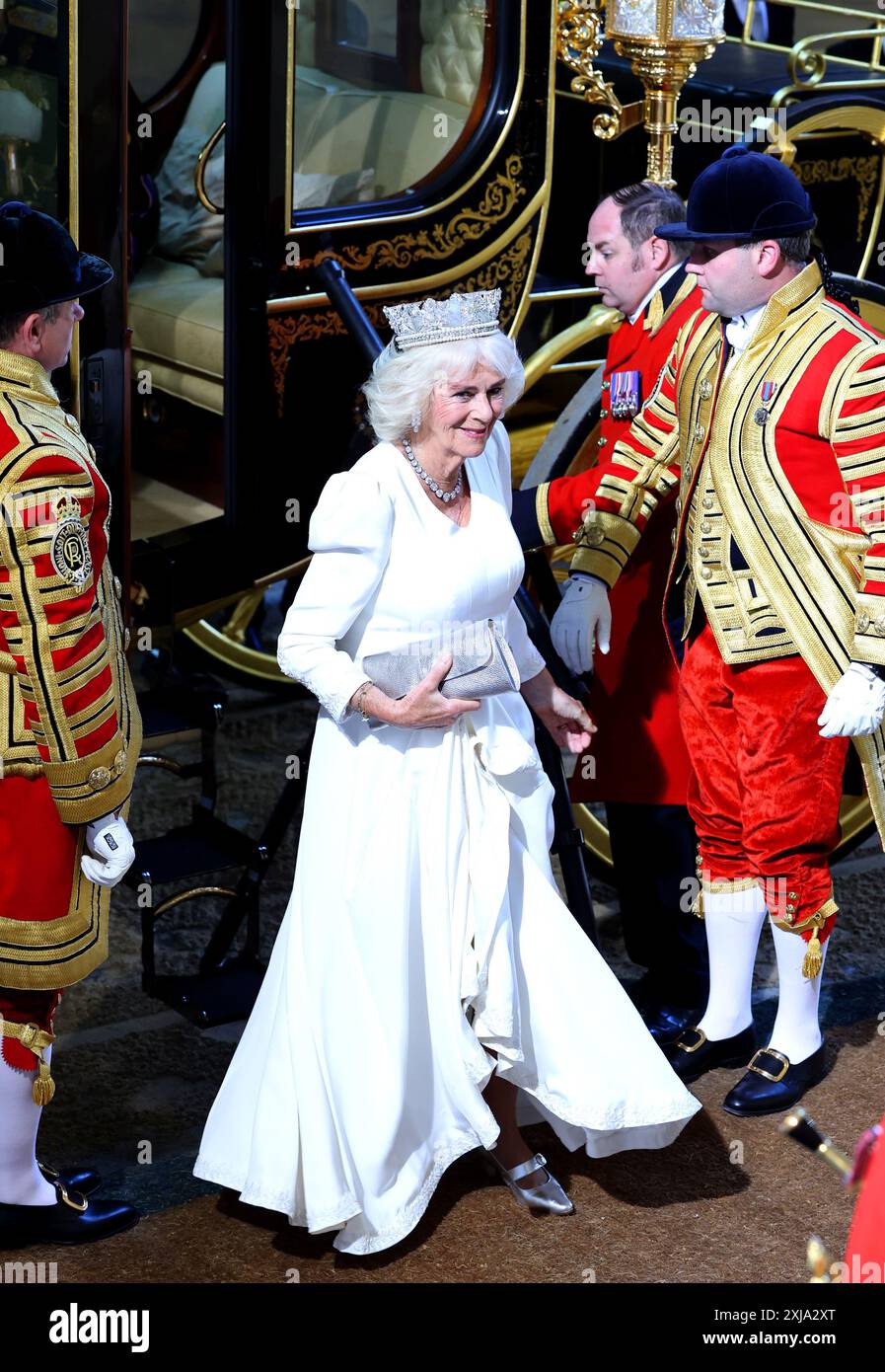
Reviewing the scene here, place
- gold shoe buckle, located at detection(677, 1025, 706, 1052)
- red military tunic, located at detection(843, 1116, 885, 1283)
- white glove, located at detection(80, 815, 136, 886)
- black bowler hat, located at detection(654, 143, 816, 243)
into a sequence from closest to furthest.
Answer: red military tunic, located at detection(843, 1116, 885, 1283)
white glove, located at detection(80, 815, 136, 886)
black bowler hat, located at detection(654, 143, 816, 243)
gold shoe buckle, located at detection(677, 1025, 706, 1052)

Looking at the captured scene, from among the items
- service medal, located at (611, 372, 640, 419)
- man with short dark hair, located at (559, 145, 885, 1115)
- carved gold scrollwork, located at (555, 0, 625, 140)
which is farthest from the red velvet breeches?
carved gold scrollwork, located at (555, 0, 625, 140)

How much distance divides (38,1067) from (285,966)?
399 millimetres

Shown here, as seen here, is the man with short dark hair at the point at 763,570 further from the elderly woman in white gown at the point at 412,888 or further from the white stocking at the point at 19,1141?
the white stocking at the point at 19,1141

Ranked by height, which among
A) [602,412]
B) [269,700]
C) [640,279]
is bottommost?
[269,700]

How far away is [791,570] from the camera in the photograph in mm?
3297

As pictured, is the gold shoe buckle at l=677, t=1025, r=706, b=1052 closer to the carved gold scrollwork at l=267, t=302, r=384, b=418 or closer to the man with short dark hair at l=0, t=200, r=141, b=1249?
the man with short dark hair at l=0, t=200, r=141, b=1249

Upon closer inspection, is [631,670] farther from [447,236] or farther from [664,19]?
[664,19]

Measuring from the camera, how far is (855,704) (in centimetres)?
314

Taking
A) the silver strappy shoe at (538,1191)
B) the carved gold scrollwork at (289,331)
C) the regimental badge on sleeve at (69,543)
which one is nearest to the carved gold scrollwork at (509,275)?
the carved gold scrollwork at (289,331)

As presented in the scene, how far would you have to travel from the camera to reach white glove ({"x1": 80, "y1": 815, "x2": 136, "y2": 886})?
280 cm
